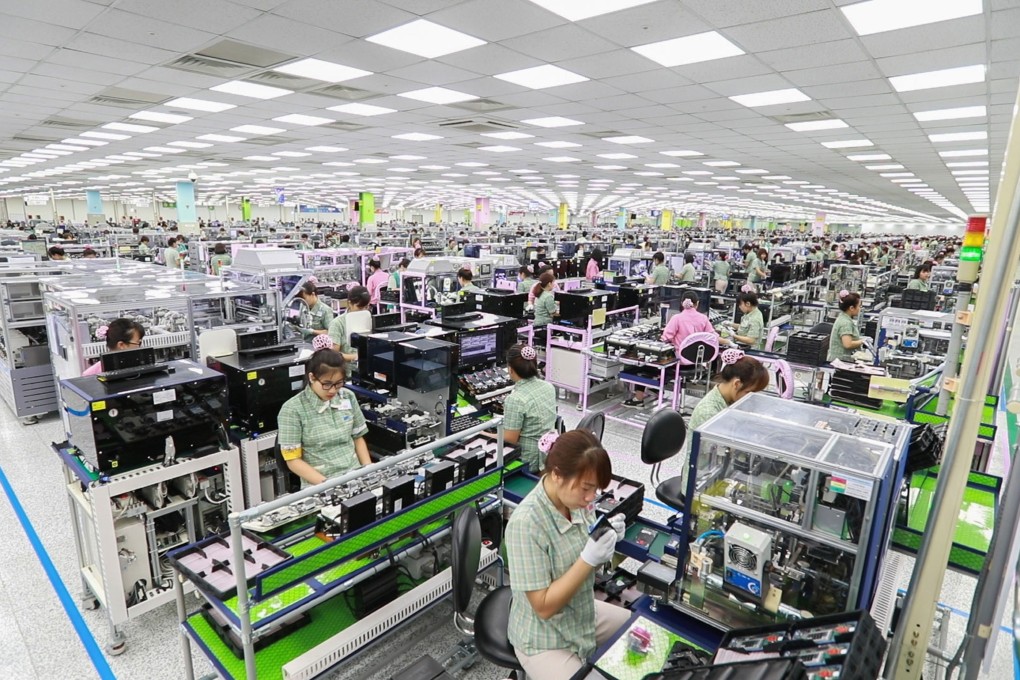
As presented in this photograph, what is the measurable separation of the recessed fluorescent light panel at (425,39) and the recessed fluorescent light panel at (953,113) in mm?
5399

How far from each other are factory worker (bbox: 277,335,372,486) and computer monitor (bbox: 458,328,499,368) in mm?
1329

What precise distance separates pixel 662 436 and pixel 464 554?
1342 mm

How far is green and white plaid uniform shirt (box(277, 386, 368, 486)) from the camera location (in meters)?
3.24

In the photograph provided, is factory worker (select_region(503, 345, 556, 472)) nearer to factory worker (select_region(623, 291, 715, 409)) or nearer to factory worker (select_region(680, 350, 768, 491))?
factory worker (select_region(680, 350, 768, 491))

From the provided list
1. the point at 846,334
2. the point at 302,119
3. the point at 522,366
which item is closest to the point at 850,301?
the point at 846,334

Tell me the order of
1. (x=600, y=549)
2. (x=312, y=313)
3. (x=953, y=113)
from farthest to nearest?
(x=312, y=313)
(x=953, y=113)
(x=600, y=549)

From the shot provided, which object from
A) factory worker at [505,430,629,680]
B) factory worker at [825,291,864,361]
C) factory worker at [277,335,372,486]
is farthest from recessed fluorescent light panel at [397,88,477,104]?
factory worker at [505,430,629,680]

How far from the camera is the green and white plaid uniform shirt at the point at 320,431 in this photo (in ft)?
10.6

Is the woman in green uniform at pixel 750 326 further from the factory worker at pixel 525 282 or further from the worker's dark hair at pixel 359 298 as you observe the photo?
the worker's dark hair at pixel 359 298

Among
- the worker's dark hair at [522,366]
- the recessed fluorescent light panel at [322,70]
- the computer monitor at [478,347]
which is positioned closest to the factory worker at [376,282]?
the recessed fluorescent light panel at [322,70]

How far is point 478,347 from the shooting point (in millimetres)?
4875

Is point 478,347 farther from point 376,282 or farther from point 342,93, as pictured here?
point 376,282

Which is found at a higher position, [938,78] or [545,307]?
[938,78]

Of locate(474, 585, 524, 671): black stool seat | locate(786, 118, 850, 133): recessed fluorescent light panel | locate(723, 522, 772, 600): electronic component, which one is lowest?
locate(474, 585, 524, 671): black stool seat
